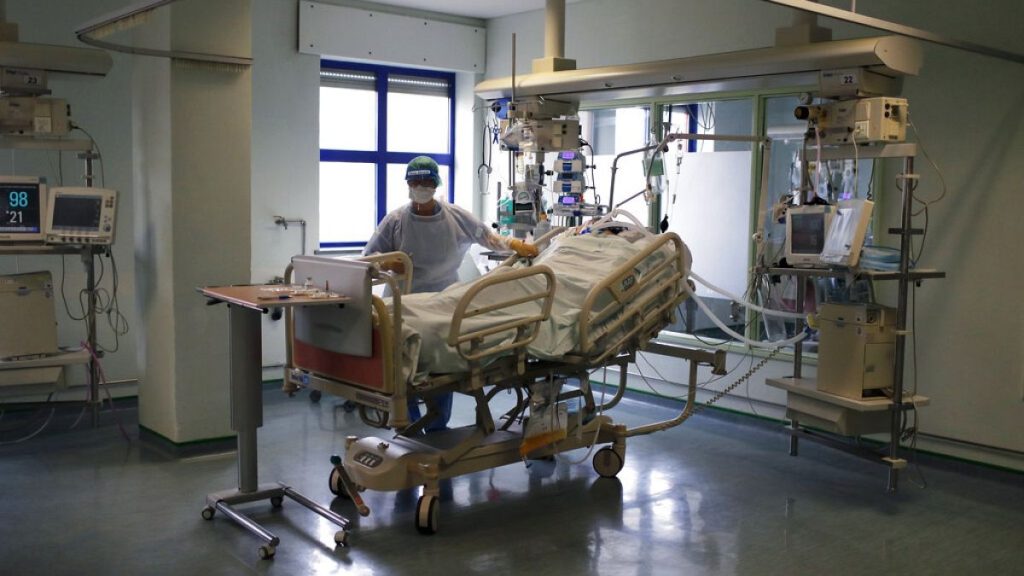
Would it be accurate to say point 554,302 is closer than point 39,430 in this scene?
Yes

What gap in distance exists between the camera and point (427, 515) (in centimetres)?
415

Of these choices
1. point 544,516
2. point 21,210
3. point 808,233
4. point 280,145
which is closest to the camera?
point 544,516

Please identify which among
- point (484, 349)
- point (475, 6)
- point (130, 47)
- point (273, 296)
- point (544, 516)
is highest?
point (475, 6)

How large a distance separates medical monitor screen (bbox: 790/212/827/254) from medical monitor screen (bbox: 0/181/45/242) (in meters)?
4.16

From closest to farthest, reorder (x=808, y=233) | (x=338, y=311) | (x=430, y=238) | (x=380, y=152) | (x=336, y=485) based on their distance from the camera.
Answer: (x=338, y=311)
(x=336, y=485)
(x=808, y=233)
(x=430, y=238)
(x=380, y=152)

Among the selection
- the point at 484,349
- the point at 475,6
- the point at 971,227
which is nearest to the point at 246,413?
the point at 484,349

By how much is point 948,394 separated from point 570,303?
Result: 93.9 inches

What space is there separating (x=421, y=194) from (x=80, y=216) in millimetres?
1936

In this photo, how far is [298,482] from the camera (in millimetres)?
4867

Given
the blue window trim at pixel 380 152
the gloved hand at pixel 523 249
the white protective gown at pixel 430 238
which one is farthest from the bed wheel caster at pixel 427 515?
the blue window trim at pixel 380 152

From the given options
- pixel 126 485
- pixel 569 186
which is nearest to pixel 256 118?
pixel 569 186

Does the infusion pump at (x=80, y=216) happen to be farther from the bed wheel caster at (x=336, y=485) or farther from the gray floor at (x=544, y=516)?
the bed wheel caster at (x=336, y=485)

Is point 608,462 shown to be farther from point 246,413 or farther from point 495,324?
point 246,413

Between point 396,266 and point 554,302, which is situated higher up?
point 396,266
